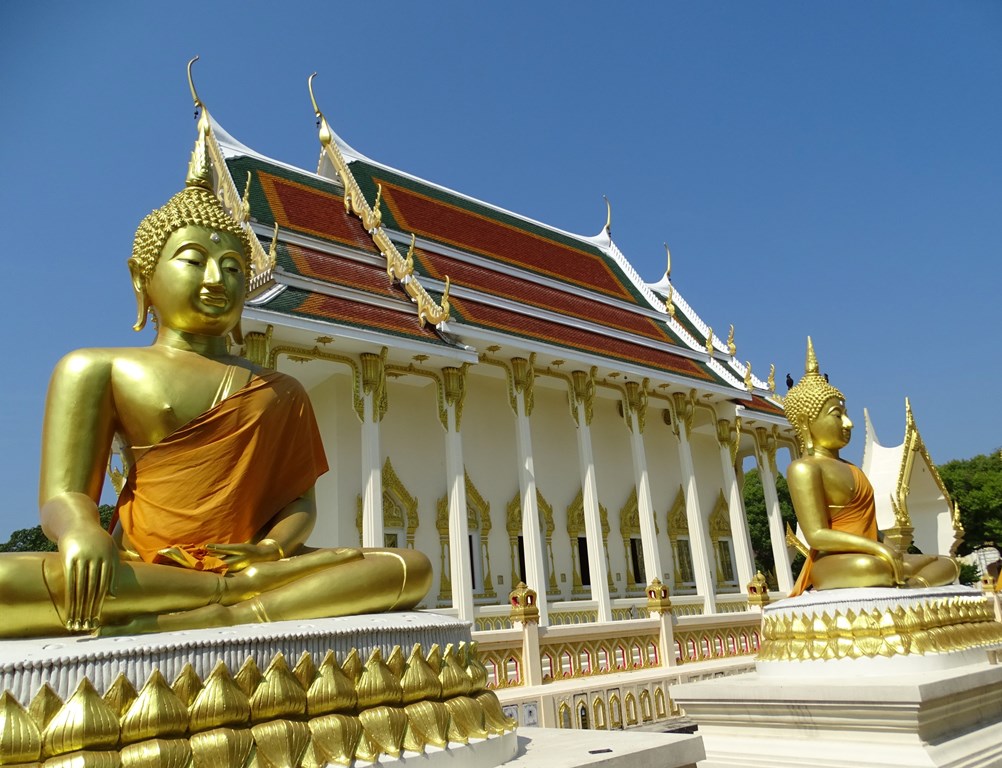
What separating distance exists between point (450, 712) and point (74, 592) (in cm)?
82

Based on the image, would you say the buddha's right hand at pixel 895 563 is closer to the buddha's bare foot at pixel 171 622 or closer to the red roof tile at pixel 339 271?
the buddha's bare foot at pixel 171 622

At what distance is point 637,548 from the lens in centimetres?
1441

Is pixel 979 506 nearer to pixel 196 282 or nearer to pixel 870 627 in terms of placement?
pixel 870 627

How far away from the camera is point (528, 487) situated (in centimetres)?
1107

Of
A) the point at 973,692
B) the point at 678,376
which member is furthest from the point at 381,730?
the point at 678,376

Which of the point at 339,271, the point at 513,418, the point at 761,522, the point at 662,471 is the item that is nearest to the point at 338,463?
the point at 339,271

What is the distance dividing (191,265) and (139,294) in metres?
0.29

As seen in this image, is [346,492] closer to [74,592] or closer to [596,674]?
[596,674]

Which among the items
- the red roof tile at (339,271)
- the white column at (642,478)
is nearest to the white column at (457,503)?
the red roof tile at (339,271)

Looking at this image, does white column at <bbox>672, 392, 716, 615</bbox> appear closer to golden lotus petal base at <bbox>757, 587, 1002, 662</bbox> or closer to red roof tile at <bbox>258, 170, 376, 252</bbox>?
red roof tile at <bbox>258, 170, 376, 252</bbox>

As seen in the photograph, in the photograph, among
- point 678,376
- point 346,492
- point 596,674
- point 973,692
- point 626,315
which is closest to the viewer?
point 973,692

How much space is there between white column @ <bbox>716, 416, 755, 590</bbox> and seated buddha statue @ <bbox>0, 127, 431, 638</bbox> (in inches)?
515

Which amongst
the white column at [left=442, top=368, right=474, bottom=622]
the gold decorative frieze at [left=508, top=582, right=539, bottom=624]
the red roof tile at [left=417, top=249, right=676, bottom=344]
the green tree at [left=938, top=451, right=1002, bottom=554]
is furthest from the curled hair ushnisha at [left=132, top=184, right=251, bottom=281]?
the green tree at [left=938, top=451, right=1002, bottom=554]

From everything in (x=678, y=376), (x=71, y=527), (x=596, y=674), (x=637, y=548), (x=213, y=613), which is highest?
(x=678, y=376)
